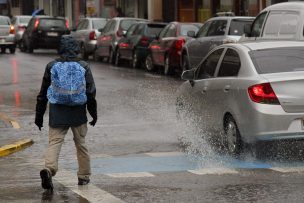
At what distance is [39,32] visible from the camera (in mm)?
42531

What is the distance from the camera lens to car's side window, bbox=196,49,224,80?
12.9 metres

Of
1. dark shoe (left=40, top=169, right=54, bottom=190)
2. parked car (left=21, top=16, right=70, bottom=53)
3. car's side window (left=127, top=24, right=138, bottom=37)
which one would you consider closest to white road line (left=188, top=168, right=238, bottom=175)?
dark shoe (left=40, top=169, right=54, bottom=190)

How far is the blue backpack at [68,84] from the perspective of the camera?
9.57 meters

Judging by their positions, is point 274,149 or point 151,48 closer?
point 274,149

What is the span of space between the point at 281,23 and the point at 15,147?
23.9 ft

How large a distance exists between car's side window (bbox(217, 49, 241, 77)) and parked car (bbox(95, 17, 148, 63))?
69.6 ft

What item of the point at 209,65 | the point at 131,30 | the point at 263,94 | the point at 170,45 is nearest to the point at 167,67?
the point at 170,45

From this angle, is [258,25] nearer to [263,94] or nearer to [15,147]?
[15,147]

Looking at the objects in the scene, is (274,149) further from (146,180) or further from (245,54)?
(146,180)

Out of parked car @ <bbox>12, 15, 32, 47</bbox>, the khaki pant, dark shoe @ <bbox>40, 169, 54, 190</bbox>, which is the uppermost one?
the khaki pant

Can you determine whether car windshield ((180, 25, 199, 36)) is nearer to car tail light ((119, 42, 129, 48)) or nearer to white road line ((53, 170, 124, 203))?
car tail light ((119, 42, 129, 48))

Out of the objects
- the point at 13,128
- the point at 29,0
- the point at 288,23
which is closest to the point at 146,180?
the point at 13,128

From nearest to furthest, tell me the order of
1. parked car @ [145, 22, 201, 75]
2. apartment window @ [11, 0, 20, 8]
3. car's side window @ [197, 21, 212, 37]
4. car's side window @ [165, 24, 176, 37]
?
car's side window @ [197, 21, 212, 37], parked car @ [145, 22, 201, 75], car's side window @ [165, 24, 176, 37], apartment window @ [11, 0, 20, 8]

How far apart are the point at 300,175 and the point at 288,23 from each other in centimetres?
826
